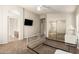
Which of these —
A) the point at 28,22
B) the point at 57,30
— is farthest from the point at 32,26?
the point at 57,30

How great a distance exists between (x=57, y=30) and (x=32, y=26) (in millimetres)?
360

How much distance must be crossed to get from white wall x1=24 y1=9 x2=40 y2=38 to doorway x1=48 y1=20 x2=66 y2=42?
187mm

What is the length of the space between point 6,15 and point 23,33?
32 centimetres

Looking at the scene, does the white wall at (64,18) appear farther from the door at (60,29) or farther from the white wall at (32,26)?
the white wall at (32,26)

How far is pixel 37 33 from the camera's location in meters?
1.11

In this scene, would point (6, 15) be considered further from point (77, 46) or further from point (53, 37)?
point (77, 46)

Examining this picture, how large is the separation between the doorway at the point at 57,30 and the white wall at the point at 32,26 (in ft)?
Answer: 0.61

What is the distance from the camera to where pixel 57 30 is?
1.14 meters

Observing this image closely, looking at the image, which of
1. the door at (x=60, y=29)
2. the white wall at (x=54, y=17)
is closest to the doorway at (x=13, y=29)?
the white wall at (x=54, y=17)

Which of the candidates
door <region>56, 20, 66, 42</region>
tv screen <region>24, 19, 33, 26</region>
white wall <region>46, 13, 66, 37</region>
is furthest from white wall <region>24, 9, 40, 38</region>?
door <region>56, 20, 66, 42</region>

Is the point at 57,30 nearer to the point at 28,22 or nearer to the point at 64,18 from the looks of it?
the point at 64,18
